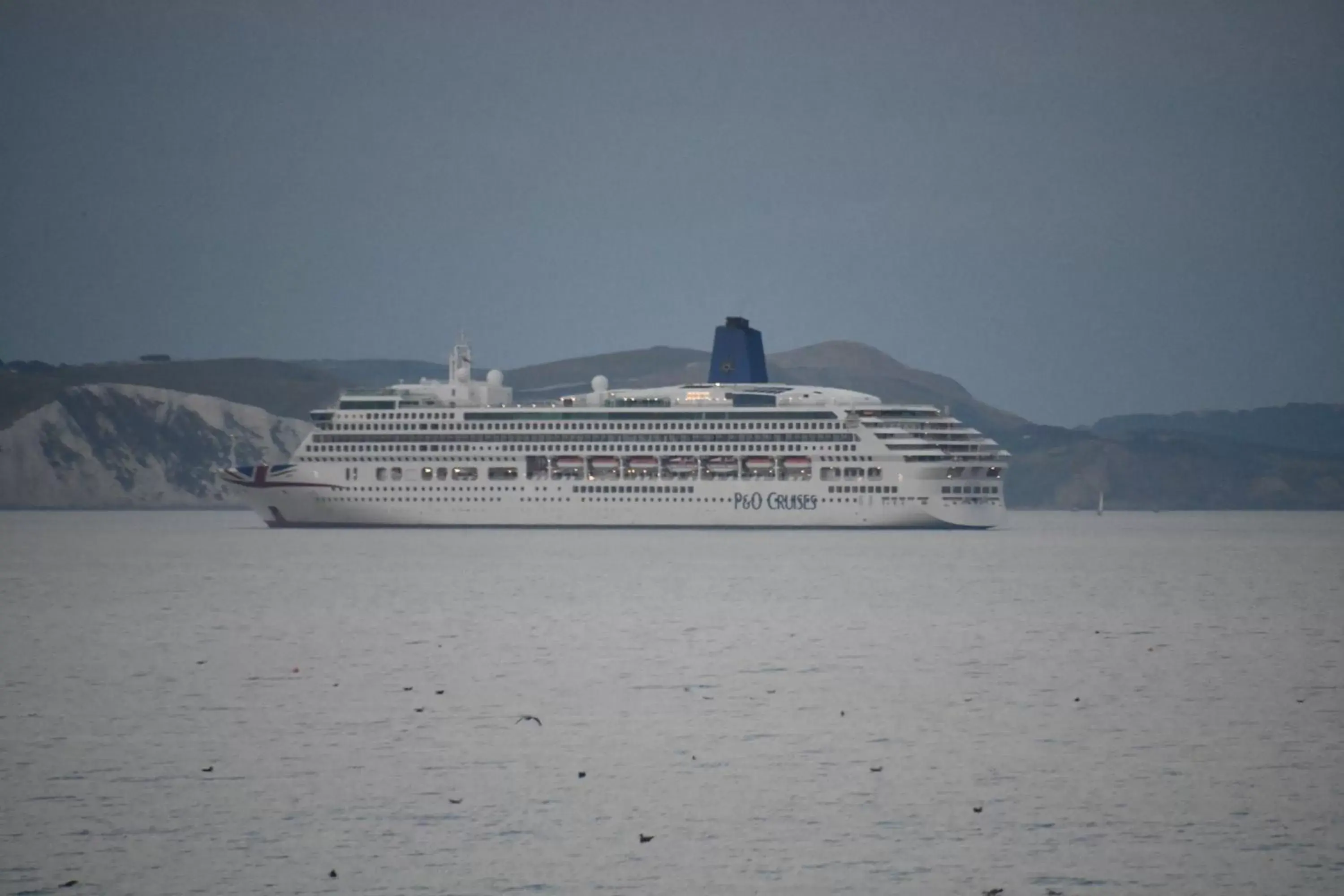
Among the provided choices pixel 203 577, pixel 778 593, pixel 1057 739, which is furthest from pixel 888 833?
pixel 203 577

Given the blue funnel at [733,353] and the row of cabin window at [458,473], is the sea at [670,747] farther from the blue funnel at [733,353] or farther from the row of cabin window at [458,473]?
the blue funnel at [733,353]

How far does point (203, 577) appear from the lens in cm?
6638

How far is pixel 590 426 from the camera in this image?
381ft

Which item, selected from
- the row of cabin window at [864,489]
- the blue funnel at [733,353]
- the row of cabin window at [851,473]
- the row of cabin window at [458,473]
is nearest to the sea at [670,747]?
the row of cabin window at [864,489]

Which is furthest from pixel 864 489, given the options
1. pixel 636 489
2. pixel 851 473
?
pixel 636 489

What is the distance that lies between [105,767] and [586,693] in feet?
29.8

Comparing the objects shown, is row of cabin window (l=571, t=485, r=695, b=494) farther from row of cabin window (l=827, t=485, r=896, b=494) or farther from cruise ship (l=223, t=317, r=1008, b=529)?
row of cabin window (l=827, t=485, r=896, b=494)

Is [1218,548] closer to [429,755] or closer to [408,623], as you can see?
[408,623]

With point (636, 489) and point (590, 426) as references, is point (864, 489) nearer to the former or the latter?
point (636, 489)

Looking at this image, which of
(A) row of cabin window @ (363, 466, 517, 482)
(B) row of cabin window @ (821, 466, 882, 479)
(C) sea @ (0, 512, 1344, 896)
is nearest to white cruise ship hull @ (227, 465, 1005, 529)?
(A) row of cabin window @ (363, 466, 517, 482)

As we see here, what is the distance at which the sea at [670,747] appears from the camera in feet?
53.4

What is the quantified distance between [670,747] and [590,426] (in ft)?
308

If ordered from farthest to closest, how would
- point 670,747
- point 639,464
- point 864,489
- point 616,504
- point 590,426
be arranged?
point 590,426, point 639,464, point 616,504, point 864,489, point 670,747

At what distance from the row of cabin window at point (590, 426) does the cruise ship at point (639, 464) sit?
0.29 ft
